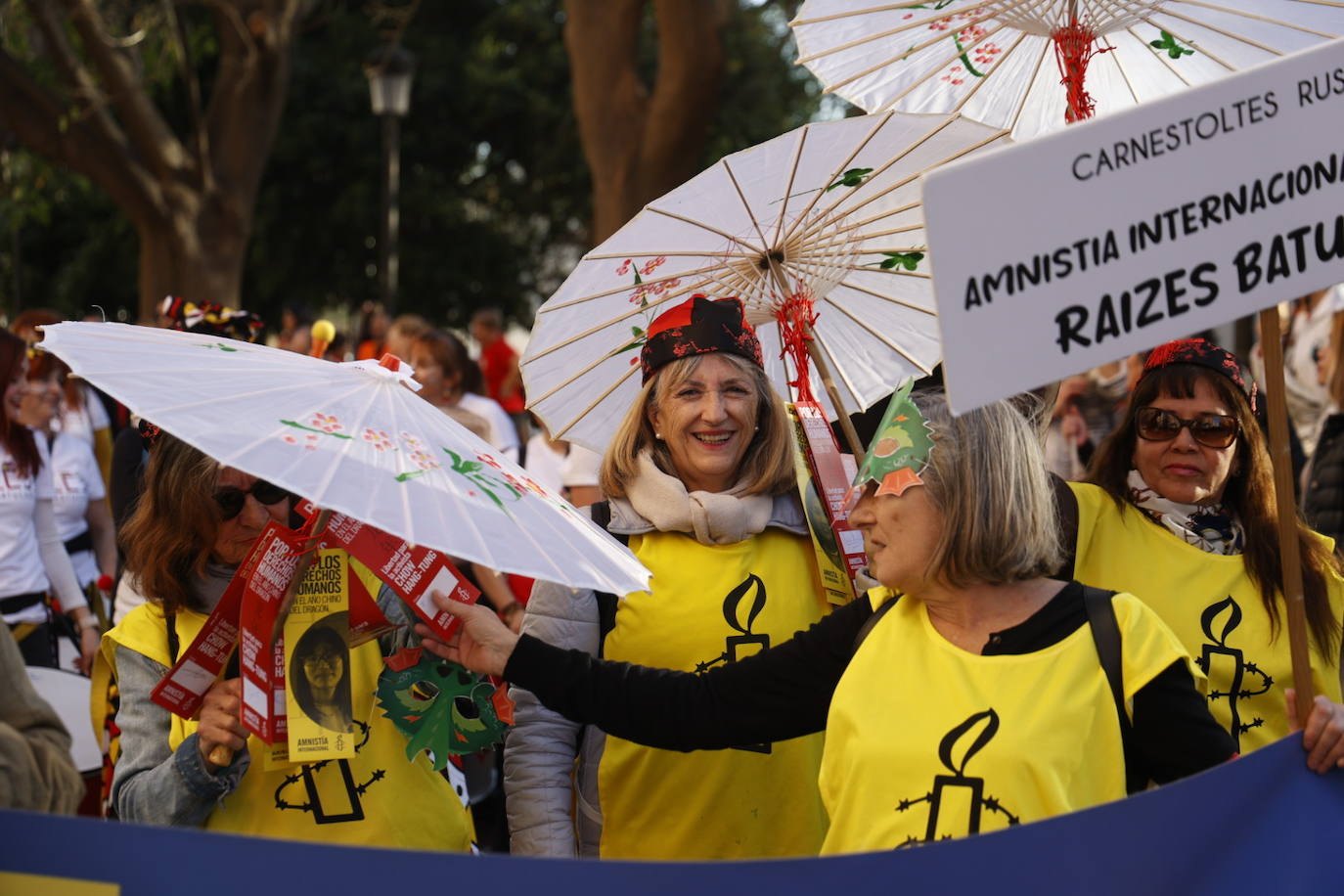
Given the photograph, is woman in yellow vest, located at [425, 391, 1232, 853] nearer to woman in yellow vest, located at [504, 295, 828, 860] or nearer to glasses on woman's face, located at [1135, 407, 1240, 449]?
woman in yellow vest, located at [504, 295, 828, 860]

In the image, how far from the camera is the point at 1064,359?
218cm

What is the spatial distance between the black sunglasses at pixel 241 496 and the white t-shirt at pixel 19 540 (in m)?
2.97

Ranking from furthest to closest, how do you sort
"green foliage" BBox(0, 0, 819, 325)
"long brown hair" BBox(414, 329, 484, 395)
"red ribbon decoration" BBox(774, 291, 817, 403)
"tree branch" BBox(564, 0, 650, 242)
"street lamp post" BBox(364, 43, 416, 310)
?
"green foliage" BBox(0, 0, 819, 325) < "street lamp post" BBox(364, 43, 416, 310) < "tree branch" BBox(564, 0, 650, 242) < "long brown hair" BBox(414, 329, 484, 395) < "red ribbon decoration" BBox(774, 291, 817, 403)

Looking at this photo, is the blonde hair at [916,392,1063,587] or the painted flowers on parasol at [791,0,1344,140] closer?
the blonde hair at [916,392,1063,587]

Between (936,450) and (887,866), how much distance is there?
736 millimetres

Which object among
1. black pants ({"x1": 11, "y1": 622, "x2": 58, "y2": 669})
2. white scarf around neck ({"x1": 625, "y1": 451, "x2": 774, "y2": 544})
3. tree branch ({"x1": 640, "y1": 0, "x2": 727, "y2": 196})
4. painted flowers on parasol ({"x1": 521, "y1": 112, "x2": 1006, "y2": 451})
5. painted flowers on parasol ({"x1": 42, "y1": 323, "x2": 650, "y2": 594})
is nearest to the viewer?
painted flowers on parasol ({"x1": 42, "y1": 323, "x2": 650, "y2": 594})

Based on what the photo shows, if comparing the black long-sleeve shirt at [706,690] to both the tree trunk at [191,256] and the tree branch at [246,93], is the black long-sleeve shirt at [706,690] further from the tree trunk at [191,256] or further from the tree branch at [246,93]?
the tree branch at [246,93]

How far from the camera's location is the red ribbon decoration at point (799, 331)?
375cm

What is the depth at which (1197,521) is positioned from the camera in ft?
11.2

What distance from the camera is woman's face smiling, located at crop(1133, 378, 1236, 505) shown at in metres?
3.44

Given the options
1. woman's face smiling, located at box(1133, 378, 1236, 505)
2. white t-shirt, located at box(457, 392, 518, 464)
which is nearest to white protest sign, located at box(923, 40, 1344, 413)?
woman's face smiling, located at box(1133, 378, 1236, 505)

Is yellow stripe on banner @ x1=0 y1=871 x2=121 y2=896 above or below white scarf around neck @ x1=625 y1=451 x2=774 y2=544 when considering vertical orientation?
below

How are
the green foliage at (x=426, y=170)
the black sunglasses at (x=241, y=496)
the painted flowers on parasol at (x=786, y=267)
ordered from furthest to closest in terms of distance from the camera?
the green foliage at (x=426, y=170), the painted flowers on parasol at (x=786, y=267), the black sunglasses at (x=241, y=496)

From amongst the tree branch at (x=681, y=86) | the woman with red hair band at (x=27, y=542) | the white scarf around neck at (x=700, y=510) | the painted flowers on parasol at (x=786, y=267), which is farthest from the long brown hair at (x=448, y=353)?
the white scarf around neck at (x=700, y=510)
